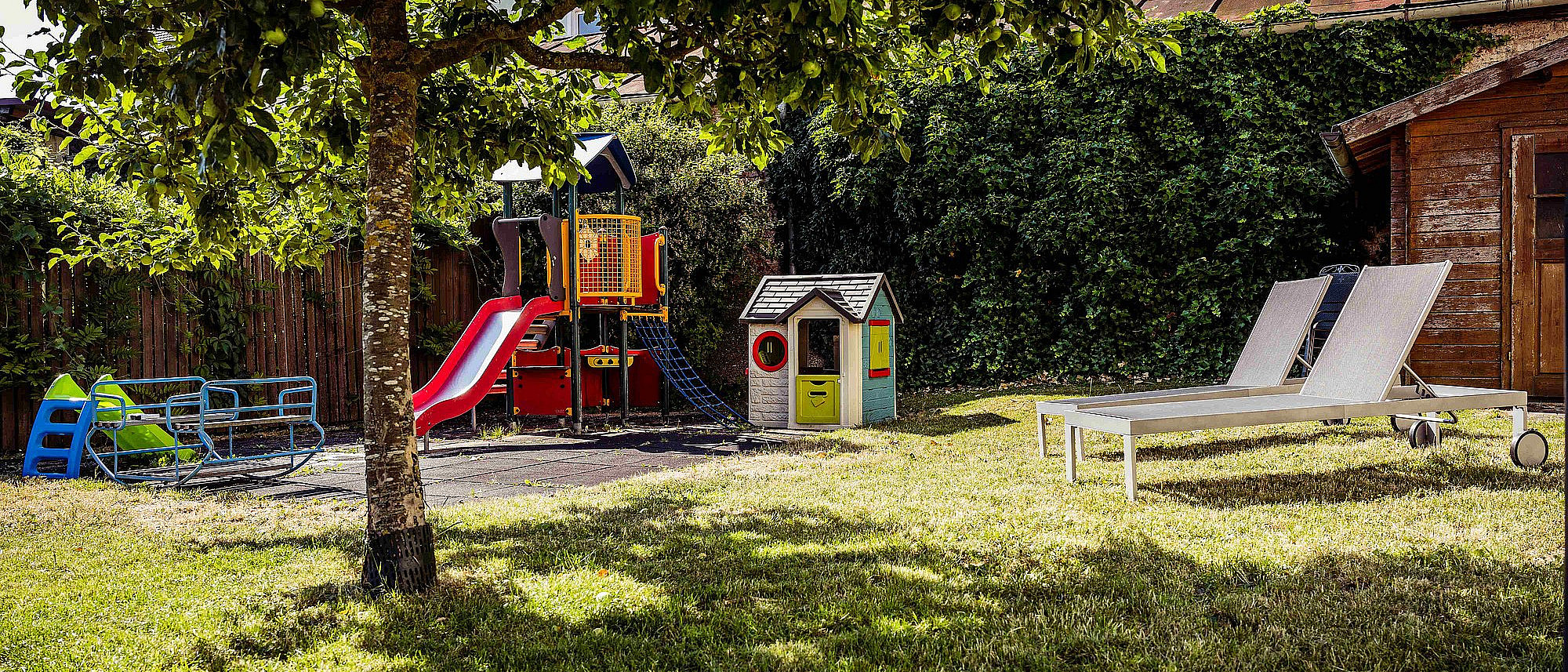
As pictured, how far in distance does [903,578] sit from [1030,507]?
5.04ft

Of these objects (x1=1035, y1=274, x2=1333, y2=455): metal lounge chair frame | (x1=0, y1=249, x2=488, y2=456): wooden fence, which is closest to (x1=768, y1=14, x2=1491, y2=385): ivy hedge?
(x1=1035, y1=274, x2=1333, y2=455): metal lounge chair frame

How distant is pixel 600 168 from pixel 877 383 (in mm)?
4119

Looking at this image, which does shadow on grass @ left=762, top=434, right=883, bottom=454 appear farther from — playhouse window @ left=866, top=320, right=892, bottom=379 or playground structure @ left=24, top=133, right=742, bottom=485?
playground structure @ left=24, top=133, right=742, bottom=485

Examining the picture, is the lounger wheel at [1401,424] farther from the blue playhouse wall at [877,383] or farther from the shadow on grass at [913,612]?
the blue playhouse wall at [877,383]

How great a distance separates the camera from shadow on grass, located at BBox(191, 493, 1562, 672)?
286cm

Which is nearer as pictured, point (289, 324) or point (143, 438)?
point (143, 438)

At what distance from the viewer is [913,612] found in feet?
10.6

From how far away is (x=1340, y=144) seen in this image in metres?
9.49

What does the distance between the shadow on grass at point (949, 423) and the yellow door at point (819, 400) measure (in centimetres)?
68

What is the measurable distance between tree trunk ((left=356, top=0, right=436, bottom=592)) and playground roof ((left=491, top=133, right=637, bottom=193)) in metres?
6.04

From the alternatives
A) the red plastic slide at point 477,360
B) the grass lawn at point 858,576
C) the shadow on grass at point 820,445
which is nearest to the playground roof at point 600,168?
the red plastic slide at point 477,360

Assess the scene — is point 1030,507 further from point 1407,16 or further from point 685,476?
point 1407,16

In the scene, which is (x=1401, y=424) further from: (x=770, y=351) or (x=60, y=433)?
(x=60, y=433)

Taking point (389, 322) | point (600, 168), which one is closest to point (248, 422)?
point (389, 322)
